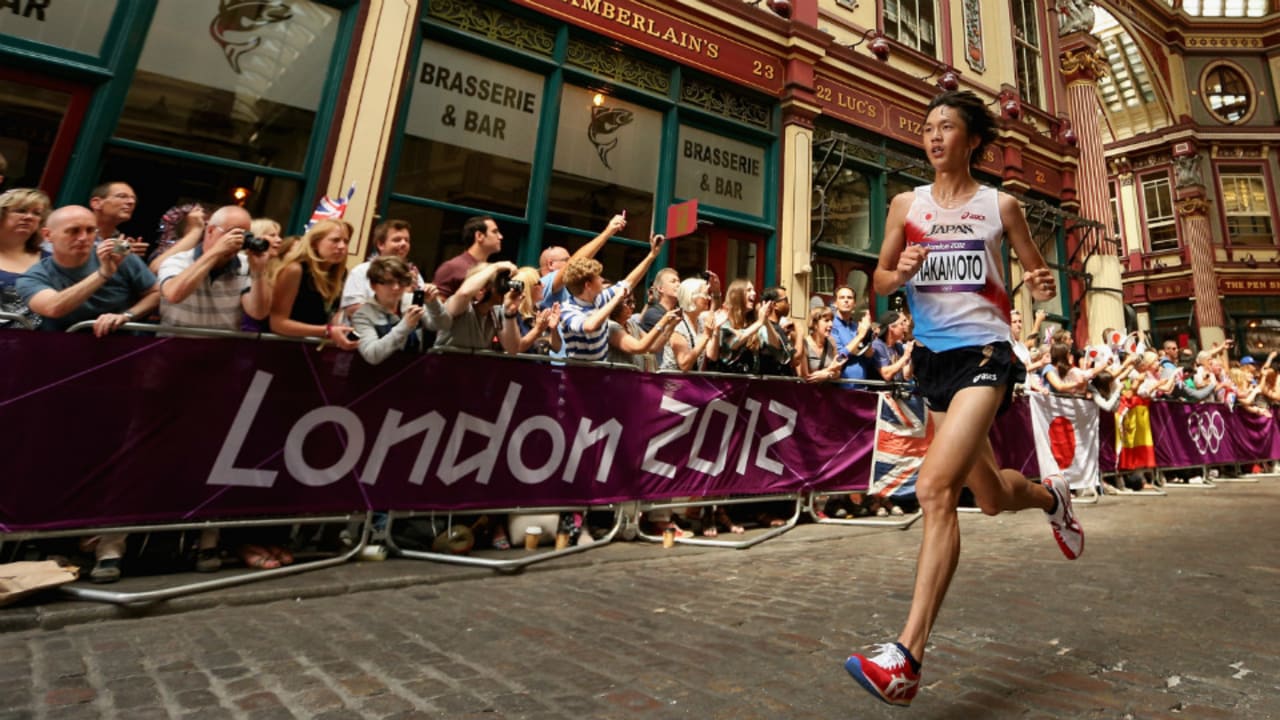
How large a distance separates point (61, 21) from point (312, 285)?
4.34m

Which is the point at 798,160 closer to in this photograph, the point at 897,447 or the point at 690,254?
the point at 690,254

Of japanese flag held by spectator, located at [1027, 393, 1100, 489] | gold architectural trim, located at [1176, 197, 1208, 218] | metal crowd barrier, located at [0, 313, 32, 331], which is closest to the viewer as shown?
metal crowd barrier, located at [0, 313, 32, 331]

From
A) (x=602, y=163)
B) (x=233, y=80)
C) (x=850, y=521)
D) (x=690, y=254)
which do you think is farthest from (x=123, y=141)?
(x=850, y=521)

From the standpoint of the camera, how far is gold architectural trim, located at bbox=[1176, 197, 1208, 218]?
1067 inches

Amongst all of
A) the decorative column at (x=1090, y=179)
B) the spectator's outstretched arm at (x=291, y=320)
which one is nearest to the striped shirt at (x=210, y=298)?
the spectator's outstretched arm at (x=291, y=320)

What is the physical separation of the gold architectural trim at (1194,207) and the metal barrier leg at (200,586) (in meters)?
36.2

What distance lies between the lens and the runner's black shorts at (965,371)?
7.94 feet

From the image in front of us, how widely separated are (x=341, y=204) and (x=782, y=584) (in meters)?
4.75

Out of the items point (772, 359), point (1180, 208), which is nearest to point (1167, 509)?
point (772, 359)

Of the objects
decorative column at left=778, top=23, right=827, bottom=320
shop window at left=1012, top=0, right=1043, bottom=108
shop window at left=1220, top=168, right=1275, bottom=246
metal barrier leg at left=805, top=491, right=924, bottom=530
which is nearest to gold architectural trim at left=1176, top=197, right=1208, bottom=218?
shop window at left=1220, top=168, right=1275, bottom=246

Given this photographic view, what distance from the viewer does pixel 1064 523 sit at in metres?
3.10

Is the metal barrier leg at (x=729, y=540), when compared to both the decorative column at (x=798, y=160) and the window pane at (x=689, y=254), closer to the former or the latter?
the window pane at (x=689, y=254)

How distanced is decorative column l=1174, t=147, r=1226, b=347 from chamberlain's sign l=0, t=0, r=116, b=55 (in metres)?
35.5

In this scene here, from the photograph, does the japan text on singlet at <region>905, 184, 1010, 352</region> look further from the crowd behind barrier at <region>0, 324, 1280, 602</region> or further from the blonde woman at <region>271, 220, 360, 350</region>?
the blonde woman at <region>271, 220, 360, 350</region>
